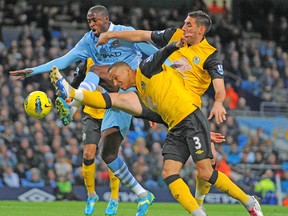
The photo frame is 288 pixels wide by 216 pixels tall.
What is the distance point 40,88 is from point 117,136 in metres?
9.19

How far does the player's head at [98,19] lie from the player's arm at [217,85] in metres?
2.02

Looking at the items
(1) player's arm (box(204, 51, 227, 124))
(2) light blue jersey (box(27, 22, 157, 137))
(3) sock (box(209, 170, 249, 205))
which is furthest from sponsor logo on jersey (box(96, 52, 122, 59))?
(3) sock (box(209, 170, 249, 205))

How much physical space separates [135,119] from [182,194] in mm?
12716

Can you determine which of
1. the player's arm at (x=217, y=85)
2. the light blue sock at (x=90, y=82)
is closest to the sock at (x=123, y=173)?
the light blue sock at (x=90, y=82)

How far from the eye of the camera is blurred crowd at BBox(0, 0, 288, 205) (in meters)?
19.8

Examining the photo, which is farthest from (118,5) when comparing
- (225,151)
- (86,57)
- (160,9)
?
(86,57)

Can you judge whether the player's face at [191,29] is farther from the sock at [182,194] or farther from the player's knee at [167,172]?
the sock at [182,194]

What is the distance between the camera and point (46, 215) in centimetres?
1305

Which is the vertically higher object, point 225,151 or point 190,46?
point 190,46

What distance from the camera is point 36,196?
18875 mm

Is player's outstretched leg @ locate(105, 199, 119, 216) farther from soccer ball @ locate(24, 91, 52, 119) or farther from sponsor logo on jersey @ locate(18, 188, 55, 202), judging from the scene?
sponsor logo on jersey @ locate(18, 188, 55, 202)

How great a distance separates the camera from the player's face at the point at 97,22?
12141mm

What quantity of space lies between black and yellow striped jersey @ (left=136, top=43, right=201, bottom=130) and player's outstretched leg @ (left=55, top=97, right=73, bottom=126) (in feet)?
3.01

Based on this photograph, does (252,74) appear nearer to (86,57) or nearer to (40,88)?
(40,88)
